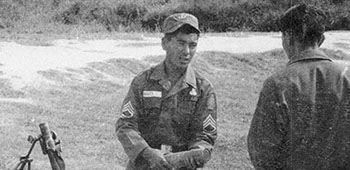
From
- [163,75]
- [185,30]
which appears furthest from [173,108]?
[185,30]

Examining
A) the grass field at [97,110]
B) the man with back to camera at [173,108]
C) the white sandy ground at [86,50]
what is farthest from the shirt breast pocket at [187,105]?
the white sandy ground at [86,50]

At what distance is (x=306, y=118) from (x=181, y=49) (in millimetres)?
1093

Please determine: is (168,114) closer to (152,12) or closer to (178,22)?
(178,22)

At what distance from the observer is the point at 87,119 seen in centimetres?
820

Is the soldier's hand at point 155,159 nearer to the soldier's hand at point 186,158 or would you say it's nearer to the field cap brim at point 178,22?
the soldier's hand at point 186,158

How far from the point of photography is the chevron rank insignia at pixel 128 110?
10.9 ft

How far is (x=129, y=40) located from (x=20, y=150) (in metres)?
9.36

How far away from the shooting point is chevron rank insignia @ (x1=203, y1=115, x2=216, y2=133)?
11.0 ft

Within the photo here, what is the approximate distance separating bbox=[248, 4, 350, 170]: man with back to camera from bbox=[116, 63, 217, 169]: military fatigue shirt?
864 millimetres

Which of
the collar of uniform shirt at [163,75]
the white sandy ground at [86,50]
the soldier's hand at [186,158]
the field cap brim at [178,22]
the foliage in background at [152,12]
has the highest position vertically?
the field cap brim at [178,22]

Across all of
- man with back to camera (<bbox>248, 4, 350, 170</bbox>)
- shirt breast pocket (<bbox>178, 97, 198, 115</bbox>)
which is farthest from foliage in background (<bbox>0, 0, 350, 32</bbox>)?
man with back to camera (<bbox>248, 4, 350, 170</bbox>)

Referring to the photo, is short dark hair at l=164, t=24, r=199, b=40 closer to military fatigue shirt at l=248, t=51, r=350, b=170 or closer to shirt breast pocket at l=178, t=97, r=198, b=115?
→ shirt breast pocket at l=178, t=97, r=198, b=115

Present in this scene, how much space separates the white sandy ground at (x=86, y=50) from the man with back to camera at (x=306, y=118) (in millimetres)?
7594

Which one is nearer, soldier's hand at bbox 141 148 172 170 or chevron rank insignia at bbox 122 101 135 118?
soldier's hand at bbox 141 148 172 170
